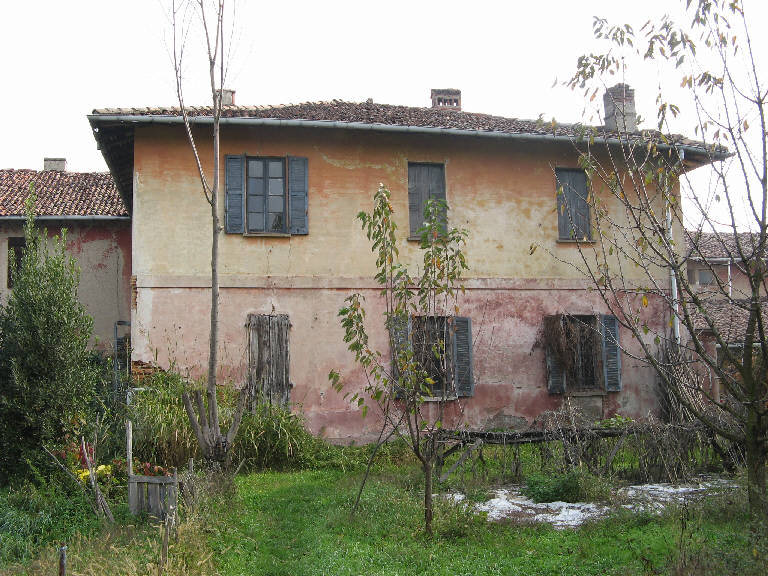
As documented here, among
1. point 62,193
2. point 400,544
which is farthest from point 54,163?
point 400,544

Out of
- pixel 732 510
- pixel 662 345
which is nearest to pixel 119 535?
pixel 732 510

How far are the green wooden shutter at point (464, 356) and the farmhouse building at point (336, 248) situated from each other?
0.03 m

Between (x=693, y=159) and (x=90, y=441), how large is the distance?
11663mm

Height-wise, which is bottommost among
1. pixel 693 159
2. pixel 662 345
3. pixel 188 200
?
pixel 662 345

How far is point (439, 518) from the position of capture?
693 cm

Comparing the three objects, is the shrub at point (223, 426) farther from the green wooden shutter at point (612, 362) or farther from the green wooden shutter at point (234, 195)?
the green wooden shutter at point (612, 362)

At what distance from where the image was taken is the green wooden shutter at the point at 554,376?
12.8m

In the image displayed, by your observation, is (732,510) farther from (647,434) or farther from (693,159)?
(693,159)

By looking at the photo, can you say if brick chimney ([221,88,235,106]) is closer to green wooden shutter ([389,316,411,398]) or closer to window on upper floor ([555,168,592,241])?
window on upper floor ([555,168,592,241])

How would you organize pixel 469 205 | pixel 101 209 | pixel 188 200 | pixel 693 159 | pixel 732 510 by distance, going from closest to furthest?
1. pixel 732 510
2. pixel 188 200
3. pixel 469 205
4. pixel 693 159
5. pixel 101 209

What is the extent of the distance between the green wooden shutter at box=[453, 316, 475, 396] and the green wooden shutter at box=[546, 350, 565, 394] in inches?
54.9

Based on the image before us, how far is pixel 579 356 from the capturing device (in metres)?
12.9

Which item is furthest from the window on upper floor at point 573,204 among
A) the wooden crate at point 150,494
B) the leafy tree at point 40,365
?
the wooden crate at point 150,494

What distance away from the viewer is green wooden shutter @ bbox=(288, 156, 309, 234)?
40.5 feet
